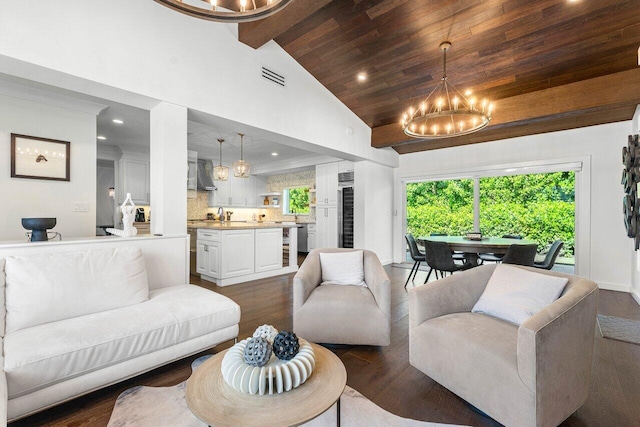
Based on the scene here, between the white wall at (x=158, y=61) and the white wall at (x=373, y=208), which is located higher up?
the white wall at (x=158, y=61)

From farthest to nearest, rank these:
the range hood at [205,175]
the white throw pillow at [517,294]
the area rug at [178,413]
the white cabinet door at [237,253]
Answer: the range hood at [205,175] → the white cabinet door at [237,253] → the white throw pillow at [517,294] → the area rug at [178,413]

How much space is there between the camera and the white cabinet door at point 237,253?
4.41 meters

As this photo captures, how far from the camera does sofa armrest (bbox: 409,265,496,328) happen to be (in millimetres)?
1890

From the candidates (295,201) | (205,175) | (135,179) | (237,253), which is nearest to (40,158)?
(237,253)

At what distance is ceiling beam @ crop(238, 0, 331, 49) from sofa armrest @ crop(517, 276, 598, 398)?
3.08m

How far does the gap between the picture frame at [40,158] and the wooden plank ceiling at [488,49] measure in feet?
8.67

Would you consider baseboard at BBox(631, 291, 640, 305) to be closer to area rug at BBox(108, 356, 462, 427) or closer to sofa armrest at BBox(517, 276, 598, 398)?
sofa armrest at BBox(517, 276, 598, 398)

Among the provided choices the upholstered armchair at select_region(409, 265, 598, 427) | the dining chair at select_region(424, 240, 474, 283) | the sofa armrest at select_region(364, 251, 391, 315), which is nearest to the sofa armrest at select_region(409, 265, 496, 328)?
the upholstered armchair at select_region(409, 265, 598, 427)

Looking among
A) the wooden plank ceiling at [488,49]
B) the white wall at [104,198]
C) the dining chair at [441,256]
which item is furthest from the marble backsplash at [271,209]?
the dining chair at [441,256]

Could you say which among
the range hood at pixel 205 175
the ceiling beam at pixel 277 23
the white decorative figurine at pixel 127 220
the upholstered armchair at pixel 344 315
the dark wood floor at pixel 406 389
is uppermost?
the ceiling beam at pixel 277 23

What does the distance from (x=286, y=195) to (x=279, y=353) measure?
25.9 feet

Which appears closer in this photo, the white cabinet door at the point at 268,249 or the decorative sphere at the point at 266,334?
the decorative sphere at the point at 266,334

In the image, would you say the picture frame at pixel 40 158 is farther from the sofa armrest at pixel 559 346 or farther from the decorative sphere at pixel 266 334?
the sofa armrest at pixel 559 346

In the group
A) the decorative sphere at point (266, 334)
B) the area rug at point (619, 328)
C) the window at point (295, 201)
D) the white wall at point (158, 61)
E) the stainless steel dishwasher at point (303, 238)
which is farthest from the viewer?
the window at point (295, 201)
